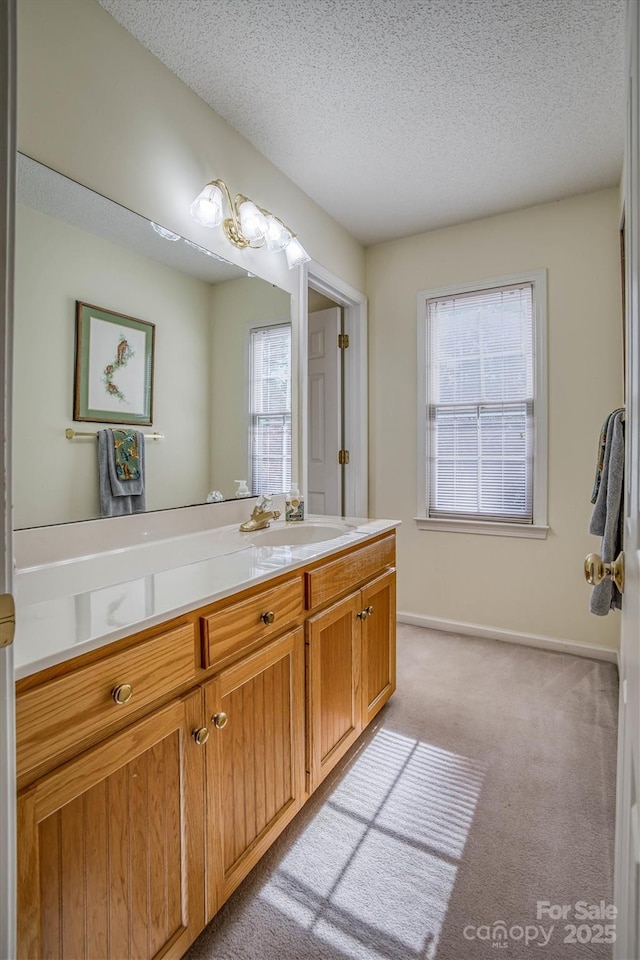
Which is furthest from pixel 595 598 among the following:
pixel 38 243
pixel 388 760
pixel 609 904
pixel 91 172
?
pixel 91 172

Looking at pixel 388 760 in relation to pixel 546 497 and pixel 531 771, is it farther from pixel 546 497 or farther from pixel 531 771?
pixel 546 497

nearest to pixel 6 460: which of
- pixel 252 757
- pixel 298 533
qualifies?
pixel 252 757

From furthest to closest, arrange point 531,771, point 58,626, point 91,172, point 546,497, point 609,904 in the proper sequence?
point 546,497 < point 531,771 < point 91,172 < point 609,904 < point 58,626

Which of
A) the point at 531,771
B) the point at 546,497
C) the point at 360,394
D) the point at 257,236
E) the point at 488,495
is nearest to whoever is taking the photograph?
the point at 531,771

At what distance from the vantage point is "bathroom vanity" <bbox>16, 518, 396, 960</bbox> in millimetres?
795

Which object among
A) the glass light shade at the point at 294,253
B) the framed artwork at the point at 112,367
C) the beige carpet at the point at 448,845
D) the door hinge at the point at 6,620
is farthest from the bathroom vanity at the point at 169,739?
the glass light shade at the point at 294,253

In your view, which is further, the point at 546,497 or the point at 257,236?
the point at 546,497

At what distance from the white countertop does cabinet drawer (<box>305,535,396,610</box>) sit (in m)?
0.06

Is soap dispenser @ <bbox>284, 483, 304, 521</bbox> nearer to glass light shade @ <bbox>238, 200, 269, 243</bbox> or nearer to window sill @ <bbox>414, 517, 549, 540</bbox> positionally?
glass light shade @ <bbox>238, 200, 269, 243</bbox>

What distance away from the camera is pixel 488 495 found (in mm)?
3098

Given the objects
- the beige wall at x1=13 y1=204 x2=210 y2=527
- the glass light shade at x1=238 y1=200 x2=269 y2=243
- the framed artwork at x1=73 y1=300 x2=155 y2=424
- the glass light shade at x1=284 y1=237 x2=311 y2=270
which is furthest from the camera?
the glass light shade at x1=284 y1=237 x2=311 y2=270

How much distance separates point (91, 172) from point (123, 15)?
0.57 metres

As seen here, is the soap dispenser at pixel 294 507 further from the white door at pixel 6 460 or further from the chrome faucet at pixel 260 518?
the white door at pixel 6 460

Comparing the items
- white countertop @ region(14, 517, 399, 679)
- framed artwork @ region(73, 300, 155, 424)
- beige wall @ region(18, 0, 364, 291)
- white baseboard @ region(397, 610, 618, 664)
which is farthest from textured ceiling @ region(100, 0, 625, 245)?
white baseboard @ region(397, 610, 618, 664)
